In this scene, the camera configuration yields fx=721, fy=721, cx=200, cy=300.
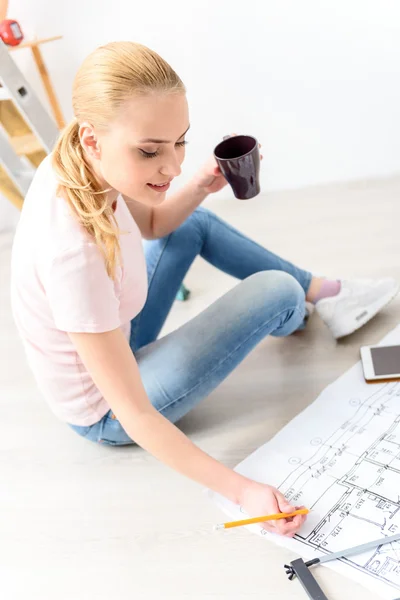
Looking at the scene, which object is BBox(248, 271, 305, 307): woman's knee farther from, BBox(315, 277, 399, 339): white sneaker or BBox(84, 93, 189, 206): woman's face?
BBox(84, 93, 189, 206): woman's face

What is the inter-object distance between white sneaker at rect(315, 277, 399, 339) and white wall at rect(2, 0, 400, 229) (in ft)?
2.33

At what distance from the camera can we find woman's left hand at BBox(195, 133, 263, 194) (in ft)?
4.32

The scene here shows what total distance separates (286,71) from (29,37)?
0.74 m

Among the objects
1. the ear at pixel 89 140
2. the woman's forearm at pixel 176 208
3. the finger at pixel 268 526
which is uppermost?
the ear at pixel 89 140

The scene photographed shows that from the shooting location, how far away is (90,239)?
1017mm

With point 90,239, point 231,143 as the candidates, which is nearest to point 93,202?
point 90,239

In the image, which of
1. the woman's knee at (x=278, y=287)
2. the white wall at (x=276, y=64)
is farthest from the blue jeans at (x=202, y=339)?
the white wall at (x=276, y=64)

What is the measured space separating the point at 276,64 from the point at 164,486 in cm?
127

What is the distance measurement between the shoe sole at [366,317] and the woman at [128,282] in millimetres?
145

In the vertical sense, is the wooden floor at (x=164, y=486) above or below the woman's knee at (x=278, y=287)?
below

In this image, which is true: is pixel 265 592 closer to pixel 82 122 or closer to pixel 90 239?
pixel 90 239

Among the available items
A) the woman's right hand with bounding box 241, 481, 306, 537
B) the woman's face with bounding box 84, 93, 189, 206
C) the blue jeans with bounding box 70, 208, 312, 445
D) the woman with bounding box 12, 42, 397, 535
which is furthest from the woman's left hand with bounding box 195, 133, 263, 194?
the woman's right hand with bounding box 241, 481, 306, 537

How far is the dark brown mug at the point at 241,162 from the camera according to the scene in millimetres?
1174

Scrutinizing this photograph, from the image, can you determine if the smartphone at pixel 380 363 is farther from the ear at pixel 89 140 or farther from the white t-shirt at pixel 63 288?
the ear at pixel 89 140
